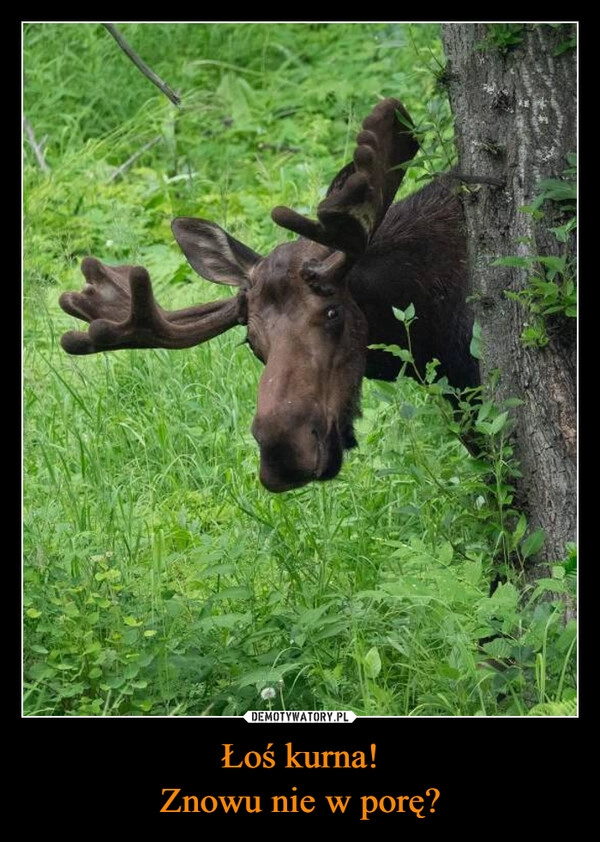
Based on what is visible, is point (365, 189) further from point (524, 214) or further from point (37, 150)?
point (37, 150)

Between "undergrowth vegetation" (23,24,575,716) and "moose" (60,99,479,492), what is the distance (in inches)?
8.6

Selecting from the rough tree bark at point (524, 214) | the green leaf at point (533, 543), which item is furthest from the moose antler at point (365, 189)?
the green leaf at point (533, 543)

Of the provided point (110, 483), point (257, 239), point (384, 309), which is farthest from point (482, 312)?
point (257, 239)

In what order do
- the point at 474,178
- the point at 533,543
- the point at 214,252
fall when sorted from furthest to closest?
the point at 214,252 < the point at 474,178 < the point at 533,543

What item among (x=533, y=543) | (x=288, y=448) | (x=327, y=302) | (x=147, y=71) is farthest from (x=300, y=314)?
(x=533, y=543)

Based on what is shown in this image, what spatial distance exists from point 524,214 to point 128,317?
63.5 inches

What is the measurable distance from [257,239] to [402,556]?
3949 millimetres

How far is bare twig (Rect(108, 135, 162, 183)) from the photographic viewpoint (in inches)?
405

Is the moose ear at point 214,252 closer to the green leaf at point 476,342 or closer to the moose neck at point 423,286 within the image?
the moose neck at point 423,286

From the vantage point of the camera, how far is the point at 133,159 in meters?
10.4

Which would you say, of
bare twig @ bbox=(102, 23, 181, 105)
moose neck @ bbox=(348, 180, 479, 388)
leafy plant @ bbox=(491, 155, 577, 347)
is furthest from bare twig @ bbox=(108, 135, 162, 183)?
leafy plant @ bbox=(491, 155, 577, 347)
